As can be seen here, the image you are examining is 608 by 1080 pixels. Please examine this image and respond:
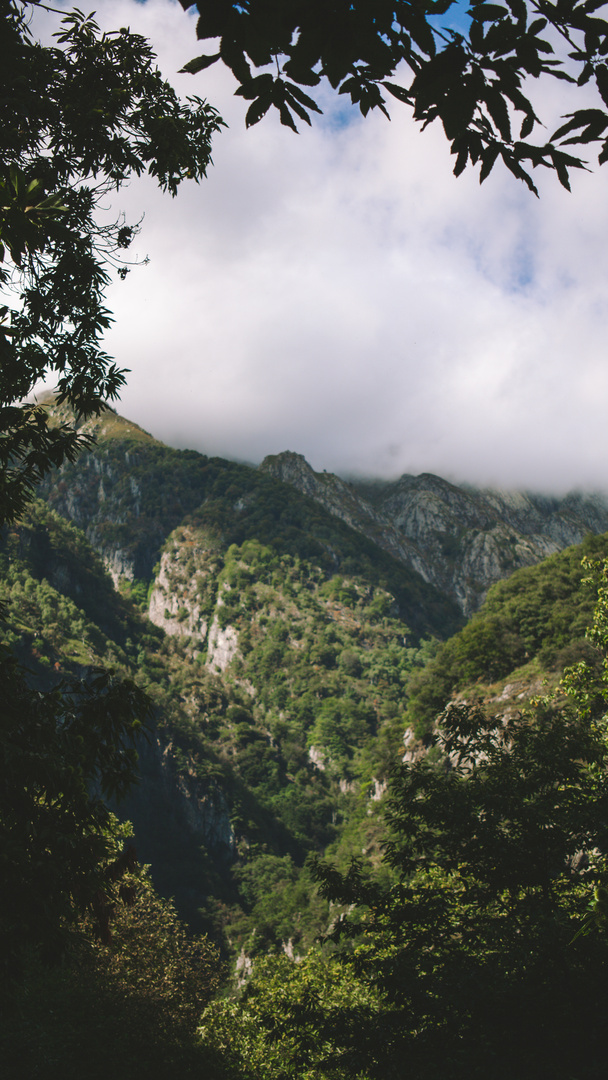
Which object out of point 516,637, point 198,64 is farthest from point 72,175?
point 516,637

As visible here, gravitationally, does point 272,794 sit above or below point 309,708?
below

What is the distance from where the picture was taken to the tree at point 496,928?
555 cm

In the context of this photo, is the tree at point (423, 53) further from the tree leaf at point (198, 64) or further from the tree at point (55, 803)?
the tree at point (55, 803)

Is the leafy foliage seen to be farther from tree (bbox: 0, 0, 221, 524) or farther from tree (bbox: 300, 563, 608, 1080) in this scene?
tree (bbox: 0, 0, 221, 524)

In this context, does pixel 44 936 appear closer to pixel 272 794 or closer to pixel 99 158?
pixel 99 158

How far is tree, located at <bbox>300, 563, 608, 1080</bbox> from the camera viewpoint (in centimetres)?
555

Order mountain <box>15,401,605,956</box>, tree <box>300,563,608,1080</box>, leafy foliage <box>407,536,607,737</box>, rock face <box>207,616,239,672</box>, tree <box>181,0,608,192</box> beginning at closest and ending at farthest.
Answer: tree <box>181,0,608,192</box>
tree <box>300,563,608,1080</box>
leafy foliage <box>407,536,607,737</box>
mountain <box>15,401,605,956</box>
rock face <box>207,616,239,672</box>

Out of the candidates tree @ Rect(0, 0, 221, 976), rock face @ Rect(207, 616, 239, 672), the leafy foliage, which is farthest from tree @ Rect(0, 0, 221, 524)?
rock face @ Rect(207, 616, 239, 672)

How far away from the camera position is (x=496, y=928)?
6754mm

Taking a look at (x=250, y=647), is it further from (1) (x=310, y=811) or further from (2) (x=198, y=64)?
(2) (x=198, y=64)

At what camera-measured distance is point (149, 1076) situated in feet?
38.1

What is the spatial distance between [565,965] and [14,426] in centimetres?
756

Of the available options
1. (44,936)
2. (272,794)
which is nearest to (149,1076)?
(44,936)

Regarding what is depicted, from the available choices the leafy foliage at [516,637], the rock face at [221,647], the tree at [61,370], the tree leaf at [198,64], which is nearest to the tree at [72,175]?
the tree at [61,370]
